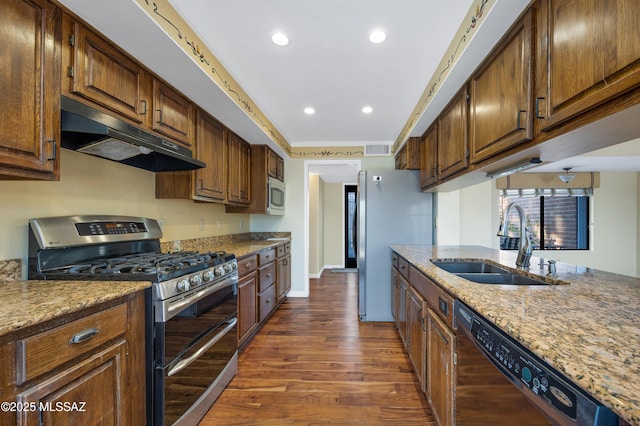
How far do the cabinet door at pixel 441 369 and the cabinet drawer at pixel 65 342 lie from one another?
1467 mm

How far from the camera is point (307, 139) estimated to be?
424 cm

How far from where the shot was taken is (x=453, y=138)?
7.23ft

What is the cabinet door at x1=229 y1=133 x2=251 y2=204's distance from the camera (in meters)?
3.06

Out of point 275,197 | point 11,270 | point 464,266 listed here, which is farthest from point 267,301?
point 11,270

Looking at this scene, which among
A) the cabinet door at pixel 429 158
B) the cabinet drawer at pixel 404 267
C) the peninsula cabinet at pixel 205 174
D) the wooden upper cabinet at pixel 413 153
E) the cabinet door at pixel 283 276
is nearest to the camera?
the peninsula cabinet at pixel 205 174

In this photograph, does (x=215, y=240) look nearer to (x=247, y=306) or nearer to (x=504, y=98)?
(x=247, y=306)

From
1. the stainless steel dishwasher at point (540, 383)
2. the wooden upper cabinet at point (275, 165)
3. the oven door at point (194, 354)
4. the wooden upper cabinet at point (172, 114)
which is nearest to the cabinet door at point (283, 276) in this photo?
the wooden upper cabinet at point (275, 165)

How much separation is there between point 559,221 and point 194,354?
6581 millimetres

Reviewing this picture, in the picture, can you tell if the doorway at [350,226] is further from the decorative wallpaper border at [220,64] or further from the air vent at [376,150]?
the decorative wallpaper border at [220,64]

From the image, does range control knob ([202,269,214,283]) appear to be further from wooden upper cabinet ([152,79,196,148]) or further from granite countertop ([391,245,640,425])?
granite countertop ([391,245,640,425])

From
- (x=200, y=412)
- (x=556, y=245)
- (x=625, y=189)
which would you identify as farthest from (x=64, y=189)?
(x=625, y=189)

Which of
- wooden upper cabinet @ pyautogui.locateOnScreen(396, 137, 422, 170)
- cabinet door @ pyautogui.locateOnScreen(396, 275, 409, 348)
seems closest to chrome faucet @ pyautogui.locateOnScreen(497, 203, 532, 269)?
cabinet door @ pyautogui.locateOnScreen(396, 275, 409, 348)

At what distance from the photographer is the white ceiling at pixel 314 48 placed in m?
1.42

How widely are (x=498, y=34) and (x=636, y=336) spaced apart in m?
1.41
